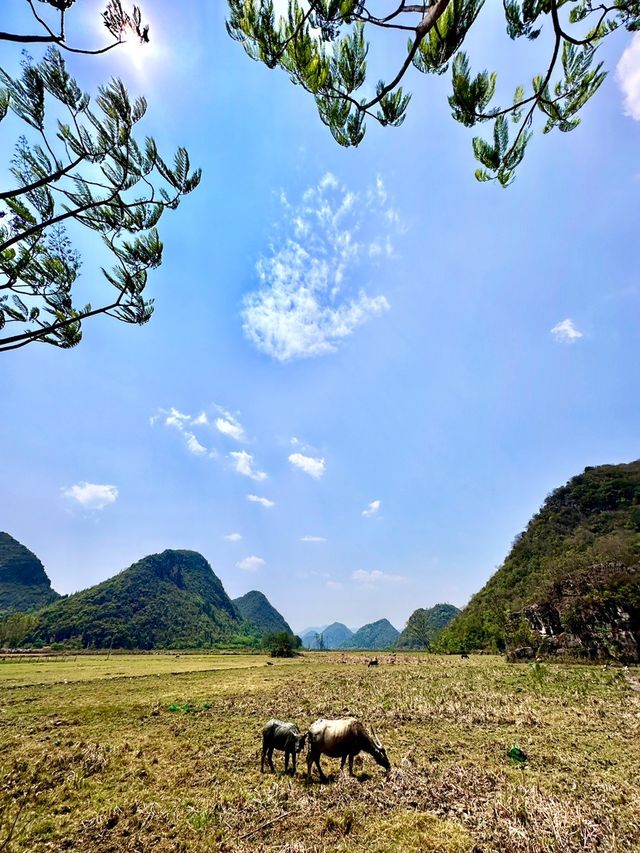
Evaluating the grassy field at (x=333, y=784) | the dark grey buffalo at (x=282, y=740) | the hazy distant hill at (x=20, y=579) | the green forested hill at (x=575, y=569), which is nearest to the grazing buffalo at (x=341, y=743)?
the grassy field at (x=333, y=784)

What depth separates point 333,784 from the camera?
25.9ft

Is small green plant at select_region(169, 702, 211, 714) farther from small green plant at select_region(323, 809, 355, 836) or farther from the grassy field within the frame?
small green plant at select_region(323, 809, 355, 836)

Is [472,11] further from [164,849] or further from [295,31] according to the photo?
[164,849]

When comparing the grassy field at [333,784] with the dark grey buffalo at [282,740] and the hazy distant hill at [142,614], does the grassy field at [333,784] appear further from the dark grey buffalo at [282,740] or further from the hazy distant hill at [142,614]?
the hazy distant hill at [142,614]

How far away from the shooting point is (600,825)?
590cm

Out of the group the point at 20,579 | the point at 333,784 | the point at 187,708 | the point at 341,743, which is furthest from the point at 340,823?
the point at 20,579

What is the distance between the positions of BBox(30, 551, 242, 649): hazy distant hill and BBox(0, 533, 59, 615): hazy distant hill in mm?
38048

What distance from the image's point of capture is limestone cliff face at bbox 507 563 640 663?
3650cm

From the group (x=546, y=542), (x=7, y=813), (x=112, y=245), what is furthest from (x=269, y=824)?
(x=546, y=542)

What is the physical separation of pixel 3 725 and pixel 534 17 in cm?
2707

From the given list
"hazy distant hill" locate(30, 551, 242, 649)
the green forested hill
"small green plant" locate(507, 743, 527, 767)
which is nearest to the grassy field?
"small green plant" locate(507, 743, 527, 767)

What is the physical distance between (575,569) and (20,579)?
724 ft

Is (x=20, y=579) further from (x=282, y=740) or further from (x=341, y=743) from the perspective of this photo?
(x=341, y=743)

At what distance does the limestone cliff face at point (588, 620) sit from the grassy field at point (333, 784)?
27.6m
